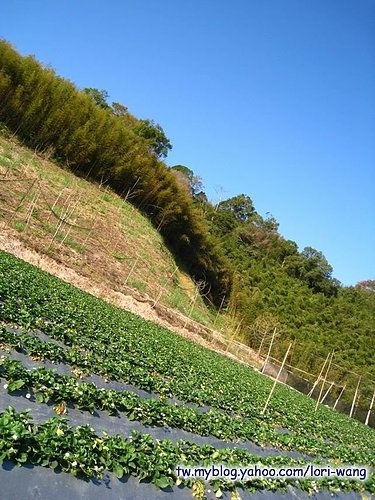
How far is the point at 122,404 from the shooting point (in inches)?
240

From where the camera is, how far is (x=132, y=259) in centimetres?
2472

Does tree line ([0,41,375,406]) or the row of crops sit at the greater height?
tree line ([0,41,375,406])

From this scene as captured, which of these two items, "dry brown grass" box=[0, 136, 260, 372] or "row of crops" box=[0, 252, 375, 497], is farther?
"dry brown grass" box=[0, 136, 260, 372]

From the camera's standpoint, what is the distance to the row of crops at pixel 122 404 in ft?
13.7

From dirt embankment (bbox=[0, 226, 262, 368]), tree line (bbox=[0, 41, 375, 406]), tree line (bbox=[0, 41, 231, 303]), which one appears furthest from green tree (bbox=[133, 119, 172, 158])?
dirt embankment (bbox=[0, 226, 262, 368])

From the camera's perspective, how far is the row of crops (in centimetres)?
418

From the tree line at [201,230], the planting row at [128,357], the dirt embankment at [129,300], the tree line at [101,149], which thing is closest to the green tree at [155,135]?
the tree line at [201,230]

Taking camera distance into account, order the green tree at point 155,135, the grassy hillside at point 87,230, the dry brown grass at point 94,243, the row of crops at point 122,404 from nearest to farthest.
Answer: the row of crops at point 122,404, the dry brown grass at point 94,243, the grassy hillside at point 87,230, the green tree at point 155,135

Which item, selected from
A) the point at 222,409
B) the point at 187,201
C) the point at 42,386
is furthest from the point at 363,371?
the point at 42,386

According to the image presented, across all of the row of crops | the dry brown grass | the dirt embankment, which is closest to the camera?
the row of crops

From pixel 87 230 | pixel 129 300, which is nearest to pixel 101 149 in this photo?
pixel 87 230

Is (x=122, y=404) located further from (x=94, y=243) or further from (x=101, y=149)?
(x=101, y=149)

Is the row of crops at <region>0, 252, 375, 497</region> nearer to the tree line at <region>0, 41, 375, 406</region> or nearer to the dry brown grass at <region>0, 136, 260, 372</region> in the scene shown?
the dry brown grass at <region>0, 136, 260, 372</region>

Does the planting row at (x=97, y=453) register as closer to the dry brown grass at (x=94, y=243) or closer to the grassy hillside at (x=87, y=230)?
the dry brown grass at (x=94, y=243)
